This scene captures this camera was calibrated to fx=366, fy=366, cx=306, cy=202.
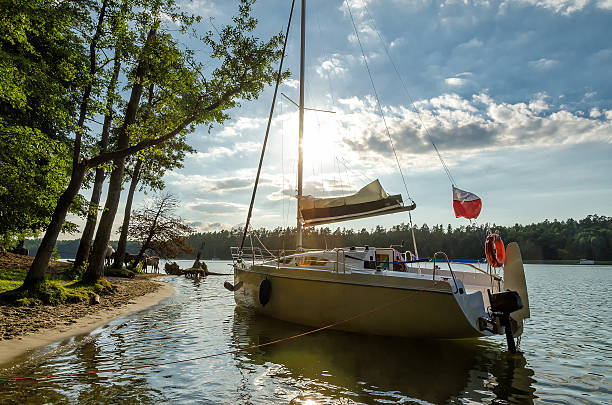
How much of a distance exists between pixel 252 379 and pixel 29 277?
854 centimetres

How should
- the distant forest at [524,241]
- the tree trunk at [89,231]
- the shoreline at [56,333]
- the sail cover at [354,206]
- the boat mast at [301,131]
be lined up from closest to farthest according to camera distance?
the shoreline at [56,333] < the sail cover at [354,206] < the boat mast at [301,131] < the tree trunk at [89,231] < the distant forest at [524,241]

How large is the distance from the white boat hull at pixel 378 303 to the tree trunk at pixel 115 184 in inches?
333

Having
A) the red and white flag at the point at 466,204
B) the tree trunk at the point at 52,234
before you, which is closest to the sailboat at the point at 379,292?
the red and white flag at the point at 466,204

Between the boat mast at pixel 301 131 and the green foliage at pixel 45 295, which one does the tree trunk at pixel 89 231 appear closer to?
the green foliage at pixel 45 295

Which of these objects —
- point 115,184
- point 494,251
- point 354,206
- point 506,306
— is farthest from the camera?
point 115,184

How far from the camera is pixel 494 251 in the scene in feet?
29.7

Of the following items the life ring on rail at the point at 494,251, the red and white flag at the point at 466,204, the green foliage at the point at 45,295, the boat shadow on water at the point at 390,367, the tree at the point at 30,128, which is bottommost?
the boat shadow on water at the point at 390,367

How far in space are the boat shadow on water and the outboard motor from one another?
0.62 m

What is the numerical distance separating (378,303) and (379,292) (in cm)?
28

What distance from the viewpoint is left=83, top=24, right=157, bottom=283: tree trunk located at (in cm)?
1317

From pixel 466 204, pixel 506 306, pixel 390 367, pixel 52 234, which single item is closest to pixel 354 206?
pixel 466 204

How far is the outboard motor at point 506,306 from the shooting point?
7453 mm

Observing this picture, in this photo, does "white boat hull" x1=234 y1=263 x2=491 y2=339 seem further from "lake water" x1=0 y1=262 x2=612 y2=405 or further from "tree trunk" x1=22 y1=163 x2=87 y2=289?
"tree trunk" x1=22 y1=163 x2=87 y2=289

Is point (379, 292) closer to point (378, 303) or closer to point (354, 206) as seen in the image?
point (378, 303)
